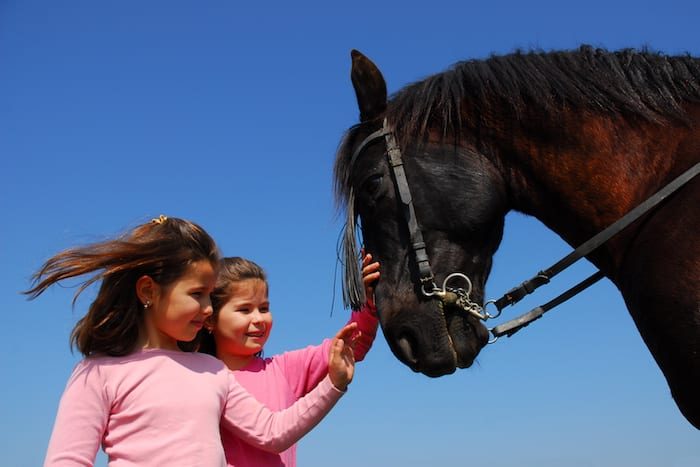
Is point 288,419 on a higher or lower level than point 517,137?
lower

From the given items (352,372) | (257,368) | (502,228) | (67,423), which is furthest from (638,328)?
(67,423)

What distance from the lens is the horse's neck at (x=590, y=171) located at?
3162 millimetres

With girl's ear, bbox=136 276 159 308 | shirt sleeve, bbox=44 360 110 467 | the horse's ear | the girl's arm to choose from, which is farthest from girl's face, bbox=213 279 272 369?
the horse's ear

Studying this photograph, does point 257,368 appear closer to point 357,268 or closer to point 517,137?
point 357,268

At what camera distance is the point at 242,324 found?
3.35 m

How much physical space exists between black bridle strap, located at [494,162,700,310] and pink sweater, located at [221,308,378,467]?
746 mm

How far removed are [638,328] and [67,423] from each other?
94.2 inches

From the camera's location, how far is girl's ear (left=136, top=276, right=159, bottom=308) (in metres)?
2.90

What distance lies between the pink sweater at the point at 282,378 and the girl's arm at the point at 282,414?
4.6 inches

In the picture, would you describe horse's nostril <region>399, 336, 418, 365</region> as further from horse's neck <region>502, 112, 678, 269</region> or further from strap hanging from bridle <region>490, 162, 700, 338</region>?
horse's neck <region>502, 112, 678, 269</region>

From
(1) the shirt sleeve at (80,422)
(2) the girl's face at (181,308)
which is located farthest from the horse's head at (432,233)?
(1) the shirt sleeve at (80,422)

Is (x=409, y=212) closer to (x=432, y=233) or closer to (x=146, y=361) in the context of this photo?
(x=432, y=233)

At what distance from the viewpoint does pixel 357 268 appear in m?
3.56

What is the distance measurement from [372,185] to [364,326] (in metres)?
0.75
